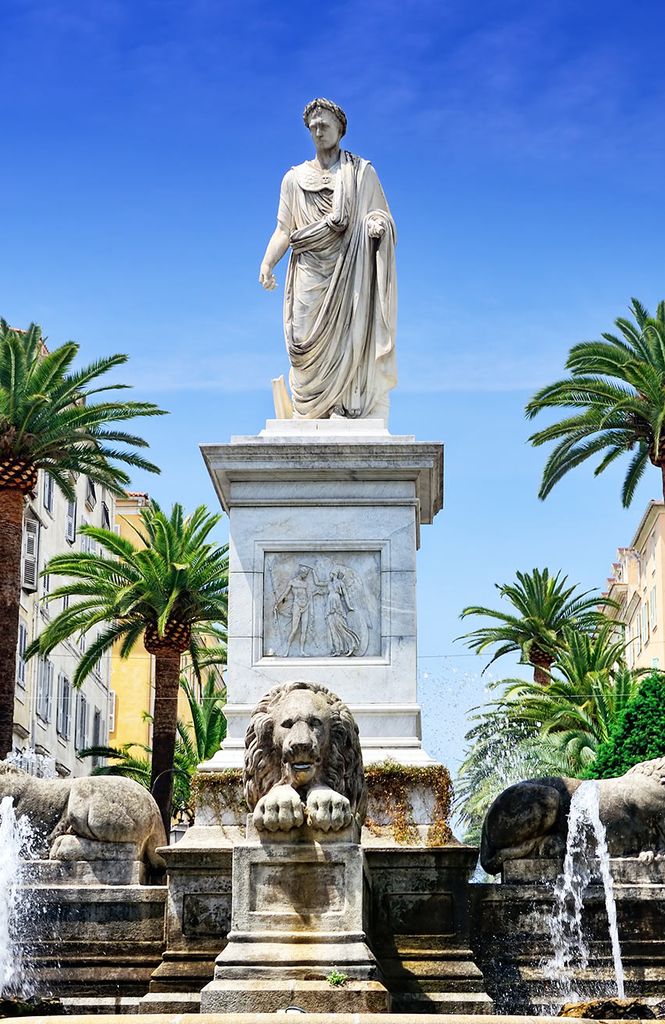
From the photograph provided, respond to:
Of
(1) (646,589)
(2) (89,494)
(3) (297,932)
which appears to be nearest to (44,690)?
(2) (89,494)

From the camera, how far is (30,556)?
5138 cm

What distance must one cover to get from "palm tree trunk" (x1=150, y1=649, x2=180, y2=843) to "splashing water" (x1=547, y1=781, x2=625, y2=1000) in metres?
21.1

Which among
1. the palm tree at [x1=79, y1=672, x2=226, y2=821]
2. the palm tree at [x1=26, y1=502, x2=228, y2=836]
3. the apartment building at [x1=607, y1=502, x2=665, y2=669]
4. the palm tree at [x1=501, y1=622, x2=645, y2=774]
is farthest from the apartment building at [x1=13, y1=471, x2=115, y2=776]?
the apartment building at [x1=607, y1=502, x2=665, y2=669]

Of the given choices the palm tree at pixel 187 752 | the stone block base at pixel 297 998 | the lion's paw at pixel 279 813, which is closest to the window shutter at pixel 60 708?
the palm tree at pixel 187 752

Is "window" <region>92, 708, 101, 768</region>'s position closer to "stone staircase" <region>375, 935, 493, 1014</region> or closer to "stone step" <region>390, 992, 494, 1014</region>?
"stone staircase" <region>375, 935, 493, 1014</region>

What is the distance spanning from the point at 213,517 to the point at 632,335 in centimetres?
1034

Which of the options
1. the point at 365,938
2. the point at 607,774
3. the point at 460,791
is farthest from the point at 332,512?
the point at 460,791

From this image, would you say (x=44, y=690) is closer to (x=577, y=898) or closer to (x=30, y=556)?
(x=30, y=556)

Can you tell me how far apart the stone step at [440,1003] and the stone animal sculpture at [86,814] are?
2.98 metres

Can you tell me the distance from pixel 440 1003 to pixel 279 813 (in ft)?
6.73

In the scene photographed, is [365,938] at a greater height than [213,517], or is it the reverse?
[213,517]

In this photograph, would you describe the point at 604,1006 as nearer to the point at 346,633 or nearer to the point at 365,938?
the point at 365,938

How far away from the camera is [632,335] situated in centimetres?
3572

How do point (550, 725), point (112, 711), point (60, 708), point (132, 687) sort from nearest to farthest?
point (550, 725), point (60, 708), point (112, 711), point (132, 687)
